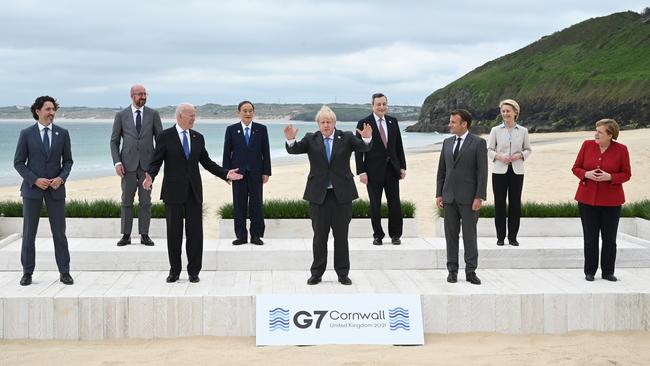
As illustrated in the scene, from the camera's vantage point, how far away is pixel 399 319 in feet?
19.6

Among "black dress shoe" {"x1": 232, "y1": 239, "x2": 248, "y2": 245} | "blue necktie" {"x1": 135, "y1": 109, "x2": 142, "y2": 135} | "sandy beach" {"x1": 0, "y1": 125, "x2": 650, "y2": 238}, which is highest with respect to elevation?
"blue necktie" {"x1": 135, "y1": 109, "x2": 142, "y2": 135}

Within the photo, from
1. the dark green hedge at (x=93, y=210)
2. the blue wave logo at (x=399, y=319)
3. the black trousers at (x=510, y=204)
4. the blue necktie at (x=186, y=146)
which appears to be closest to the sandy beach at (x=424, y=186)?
the dark green hedge at (x=93, y=210)

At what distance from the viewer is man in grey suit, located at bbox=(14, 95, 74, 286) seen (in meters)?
6.53

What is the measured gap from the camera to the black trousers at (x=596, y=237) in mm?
6906

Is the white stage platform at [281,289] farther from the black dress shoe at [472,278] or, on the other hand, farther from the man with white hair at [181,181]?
A: the man with white hair at [181,181]

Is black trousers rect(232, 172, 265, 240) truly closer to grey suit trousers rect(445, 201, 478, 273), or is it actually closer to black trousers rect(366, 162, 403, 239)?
black trousers rect(366, 162, 403, 239)

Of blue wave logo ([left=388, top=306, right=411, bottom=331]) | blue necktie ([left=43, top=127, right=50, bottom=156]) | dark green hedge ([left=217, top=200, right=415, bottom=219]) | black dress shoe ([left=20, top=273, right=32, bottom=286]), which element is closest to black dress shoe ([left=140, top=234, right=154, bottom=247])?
dark green hedge ([left=217, top=200, right=415, bottom=219])

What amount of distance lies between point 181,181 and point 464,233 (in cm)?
268

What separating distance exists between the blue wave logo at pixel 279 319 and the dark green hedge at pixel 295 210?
2837 millimetres

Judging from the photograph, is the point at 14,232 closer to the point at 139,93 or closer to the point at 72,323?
the point at 139,93

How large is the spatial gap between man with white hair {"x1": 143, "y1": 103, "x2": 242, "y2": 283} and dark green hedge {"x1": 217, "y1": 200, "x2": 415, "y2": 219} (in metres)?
1.91

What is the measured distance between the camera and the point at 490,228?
345 inches

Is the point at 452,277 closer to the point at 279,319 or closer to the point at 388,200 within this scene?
the point at 388,200

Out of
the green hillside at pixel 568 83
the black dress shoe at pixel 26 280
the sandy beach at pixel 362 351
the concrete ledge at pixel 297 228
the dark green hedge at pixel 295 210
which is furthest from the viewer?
the green hillside at pixel 568 83
